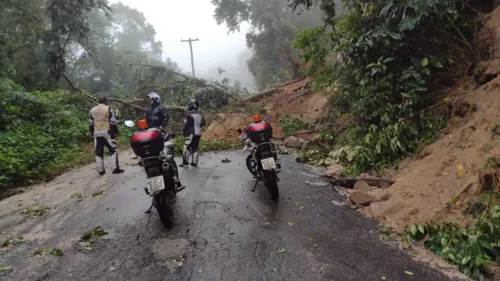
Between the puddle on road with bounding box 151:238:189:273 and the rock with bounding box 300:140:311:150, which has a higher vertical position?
the rock with bounding box 300:140:311:150

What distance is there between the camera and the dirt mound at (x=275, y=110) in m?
13.2

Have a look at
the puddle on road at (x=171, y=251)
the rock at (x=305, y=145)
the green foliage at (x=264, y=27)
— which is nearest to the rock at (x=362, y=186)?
the puddle on road at (x=171, y=251)

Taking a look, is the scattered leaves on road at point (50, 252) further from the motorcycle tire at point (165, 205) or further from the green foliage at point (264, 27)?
the green foliage at point (264, 27)

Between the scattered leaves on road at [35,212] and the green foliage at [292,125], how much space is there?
8448 mm

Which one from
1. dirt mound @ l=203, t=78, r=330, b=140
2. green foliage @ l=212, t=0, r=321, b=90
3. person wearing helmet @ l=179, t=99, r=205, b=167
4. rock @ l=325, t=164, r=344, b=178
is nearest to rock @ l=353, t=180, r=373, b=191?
rock @ l=325, t=164, r=344, b=178

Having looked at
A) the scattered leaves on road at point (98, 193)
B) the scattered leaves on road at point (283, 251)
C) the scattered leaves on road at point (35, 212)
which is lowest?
the scattered leaves on road at point (283, 251)

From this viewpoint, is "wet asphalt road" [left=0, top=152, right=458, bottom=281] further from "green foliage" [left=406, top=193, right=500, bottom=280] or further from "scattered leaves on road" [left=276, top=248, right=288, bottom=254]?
"green foliage" [left=406, top=193, right=500, bottom=280]

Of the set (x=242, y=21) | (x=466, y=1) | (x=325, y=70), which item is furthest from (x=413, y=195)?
(x=242, y=21)

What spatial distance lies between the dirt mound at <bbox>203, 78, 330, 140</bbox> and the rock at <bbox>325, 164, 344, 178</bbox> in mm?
3969

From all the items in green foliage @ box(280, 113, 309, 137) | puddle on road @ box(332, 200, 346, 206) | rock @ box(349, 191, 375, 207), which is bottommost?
puddle on road @ box(332, 200, 346, 206)

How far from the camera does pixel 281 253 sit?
3.55 metres

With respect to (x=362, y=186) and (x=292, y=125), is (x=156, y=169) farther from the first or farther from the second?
(x=292, y=125)

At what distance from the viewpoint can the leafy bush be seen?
7774mm

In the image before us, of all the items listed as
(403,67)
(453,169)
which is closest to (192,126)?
(403,67)
